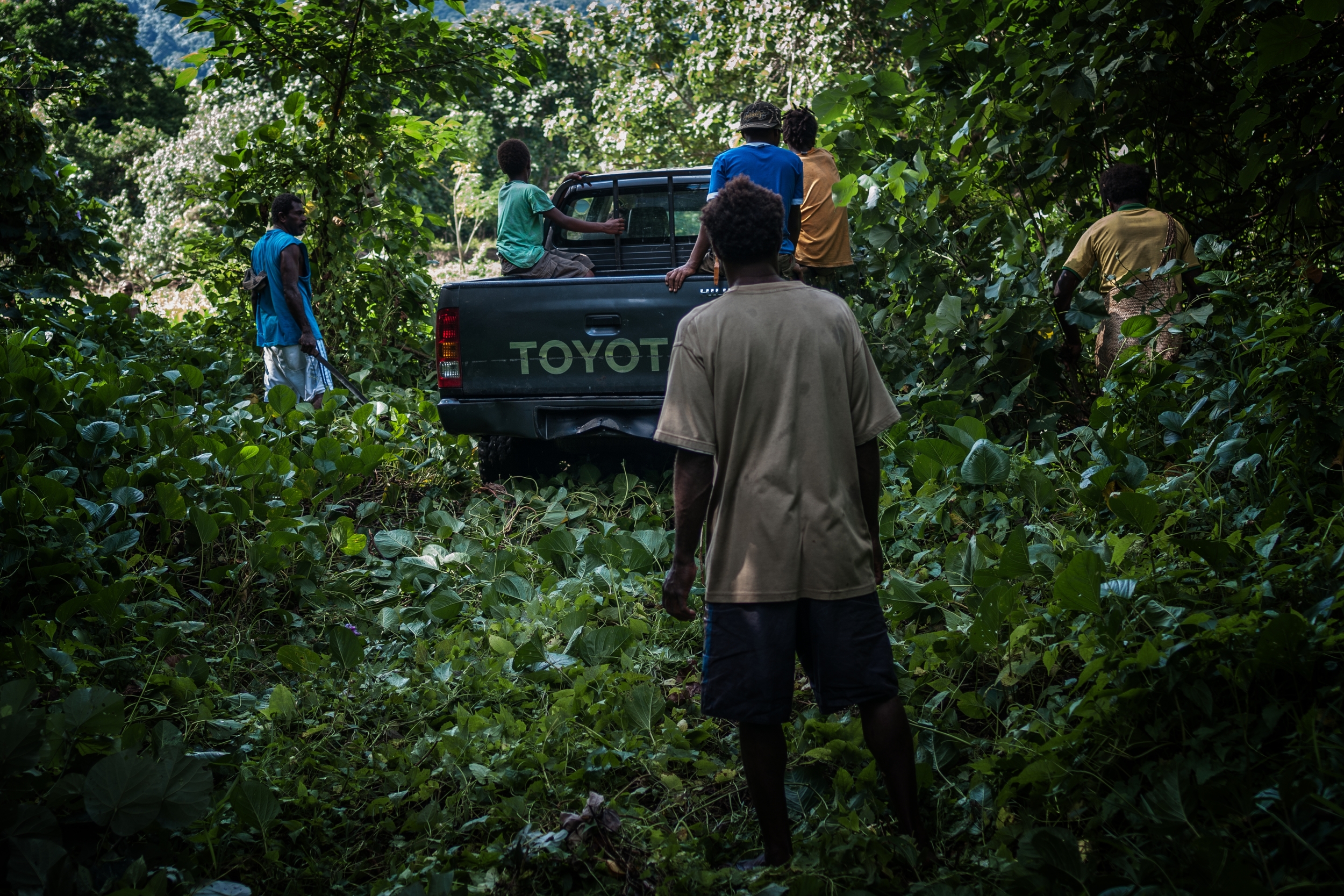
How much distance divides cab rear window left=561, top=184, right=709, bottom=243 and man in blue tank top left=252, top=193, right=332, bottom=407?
189 cm

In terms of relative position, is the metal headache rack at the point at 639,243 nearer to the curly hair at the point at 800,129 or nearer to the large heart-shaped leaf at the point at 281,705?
the curly hair at the point at 800,129

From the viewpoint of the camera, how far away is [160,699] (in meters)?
3.49

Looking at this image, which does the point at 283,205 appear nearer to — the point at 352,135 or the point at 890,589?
the point at 352,135

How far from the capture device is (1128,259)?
181 inches

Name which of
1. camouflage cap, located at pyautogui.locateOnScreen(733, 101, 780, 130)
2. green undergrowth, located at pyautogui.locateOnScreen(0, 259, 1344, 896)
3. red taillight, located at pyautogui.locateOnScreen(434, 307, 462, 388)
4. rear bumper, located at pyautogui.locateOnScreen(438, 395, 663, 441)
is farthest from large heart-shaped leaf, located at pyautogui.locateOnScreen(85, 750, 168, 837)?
camouflage cap, located at pyautogui.locateOnScreen(733, 101, 780, 130)

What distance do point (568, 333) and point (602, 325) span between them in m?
0.18

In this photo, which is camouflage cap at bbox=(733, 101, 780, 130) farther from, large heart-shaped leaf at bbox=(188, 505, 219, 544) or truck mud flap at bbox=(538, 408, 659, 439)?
large heart-shaped leaf at bbox=(188, 505, 219, 544)

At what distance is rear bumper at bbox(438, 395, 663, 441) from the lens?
5.29 m

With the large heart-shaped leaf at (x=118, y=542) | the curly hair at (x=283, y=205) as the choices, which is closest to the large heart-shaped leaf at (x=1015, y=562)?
the large heart-shaped leaf at (x=118, y=542)

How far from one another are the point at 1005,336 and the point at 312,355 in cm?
468

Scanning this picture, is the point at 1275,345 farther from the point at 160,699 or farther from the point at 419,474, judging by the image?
the point at 419,474

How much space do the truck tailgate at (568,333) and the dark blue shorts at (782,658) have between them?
2876mm

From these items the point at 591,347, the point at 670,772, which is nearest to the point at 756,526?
the point at 670,772

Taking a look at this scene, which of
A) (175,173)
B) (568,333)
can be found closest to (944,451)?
(568,333)
